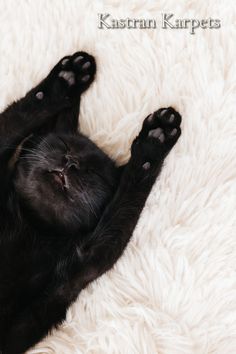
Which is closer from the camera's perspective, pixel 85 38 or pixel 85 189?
pixel 85 189

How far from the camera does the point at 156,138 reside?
3.68 ft

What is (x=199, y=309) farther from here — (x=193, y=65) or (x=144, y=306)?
(x=193, y=65)

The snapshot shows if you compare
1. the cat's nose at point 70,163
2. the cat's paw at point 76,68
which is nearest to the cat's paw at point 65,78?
the cat's paw at point 76,68

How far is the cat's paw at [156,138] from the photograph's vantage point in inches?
44.2

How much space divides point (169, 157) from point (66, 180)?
236mm

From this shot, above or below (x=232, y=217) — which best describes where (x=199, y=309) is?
below

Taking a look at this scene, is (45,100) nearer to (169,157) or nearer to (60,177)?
(60,177)

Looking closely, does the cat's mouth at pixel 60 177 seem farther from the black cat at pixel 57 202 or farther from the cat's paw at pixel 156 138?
the cat's paw at pixel 156 138

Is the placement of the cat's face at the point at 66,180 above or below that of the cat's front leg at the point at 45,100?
below

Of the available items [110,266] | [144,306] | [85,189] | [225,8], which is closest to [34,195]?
[85,189]

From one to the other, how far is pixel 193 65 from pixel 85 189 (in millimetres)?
363

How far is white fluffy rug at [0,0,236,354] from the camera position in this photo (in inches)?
43.9

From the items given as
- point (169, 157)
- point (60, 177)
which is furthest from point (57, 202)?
point (169, 157)

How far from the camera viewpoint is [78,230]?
112 cm
